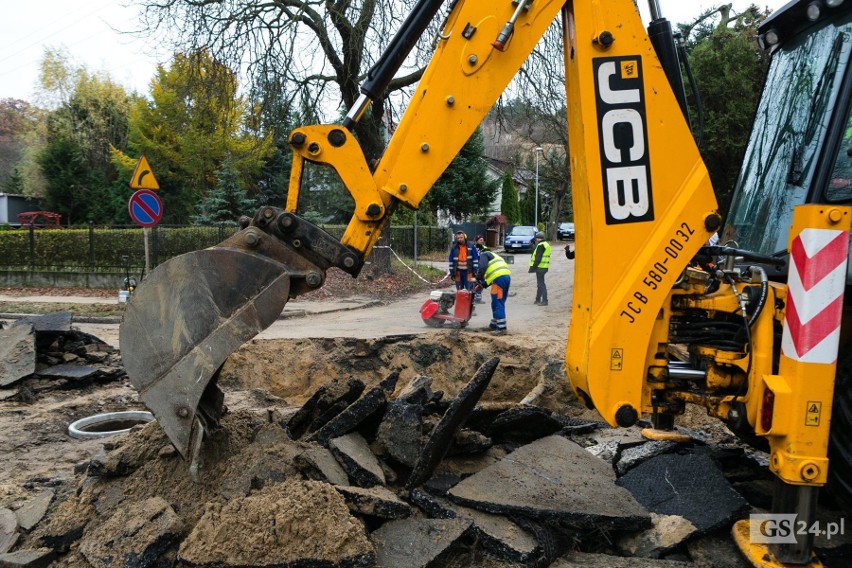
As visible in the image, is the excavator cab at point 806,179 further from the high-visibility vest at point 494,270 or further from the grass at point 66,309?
the grass at point 66,309

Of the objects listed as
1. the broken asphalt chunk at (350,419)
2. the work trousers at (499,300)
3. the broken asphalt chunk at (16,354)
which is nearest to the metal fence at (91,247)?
the work trousers at (499,300)

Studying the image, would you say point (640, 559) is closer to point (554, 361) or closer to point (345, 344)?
point (554, 361)

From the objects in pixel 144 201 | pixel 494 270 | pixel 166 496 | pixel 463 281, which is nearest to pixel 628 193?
pixel 166 496

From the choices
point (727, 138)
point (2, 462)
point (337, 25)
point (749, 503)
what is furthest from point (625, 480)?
point (337, 25)

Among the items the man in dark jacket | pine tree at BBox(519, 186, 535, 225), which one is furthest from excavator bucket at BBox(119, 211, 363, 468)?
pine tree at BBox(519, 186, 535, 225)

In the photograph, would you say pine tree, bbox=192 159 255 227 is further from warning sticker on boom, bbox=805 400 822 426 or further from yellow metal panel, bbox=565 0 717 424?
warning sticker on boom, bbox=805 400 822 426

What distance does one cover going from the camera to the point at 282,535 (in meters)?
3.04

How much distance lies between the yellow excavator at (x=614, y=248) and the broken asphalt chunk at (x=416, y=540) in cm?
99

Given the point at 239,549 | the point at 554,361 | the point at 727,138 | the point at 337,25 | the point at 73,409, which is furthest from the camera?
the point at 337,25

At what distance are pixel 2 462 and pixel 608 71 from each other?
5195 mm

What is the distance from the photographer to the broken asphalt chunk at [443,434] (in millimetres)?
3723

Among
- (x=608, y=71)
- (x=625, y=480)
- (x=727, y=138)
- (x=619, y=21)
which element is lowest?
(x=625, y=480)

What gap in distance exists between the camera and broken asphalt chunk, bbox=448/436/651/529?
342 cm

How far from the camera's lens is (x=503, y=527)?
3.37 metres
